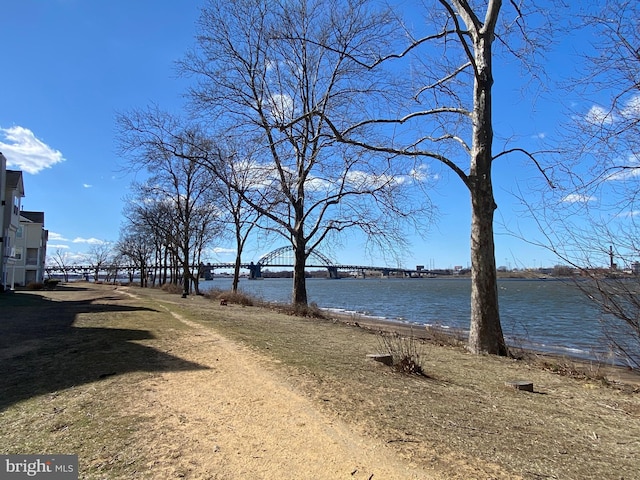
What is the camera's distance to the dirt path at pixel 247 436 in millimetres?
3752

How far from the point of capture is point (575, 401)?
672 cm

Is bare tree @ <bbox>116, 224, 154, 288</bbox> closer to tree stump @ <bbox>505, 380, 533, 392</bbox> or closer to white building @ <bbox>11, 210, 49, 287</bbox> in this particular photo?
white building @ <bbox>11, 210, 49, 287</bbox>

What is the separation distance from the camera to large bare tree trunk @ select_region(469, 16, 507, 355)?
10578 millimetres

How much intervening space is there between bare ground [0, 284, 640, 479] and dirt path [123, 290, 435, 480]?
0.06 feet

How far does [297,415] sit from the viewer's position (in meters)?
5.02

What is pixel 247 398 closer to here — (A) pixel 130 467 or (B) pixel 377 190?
(A) pixel 130 467

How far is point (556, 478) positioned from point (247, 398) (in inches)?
134

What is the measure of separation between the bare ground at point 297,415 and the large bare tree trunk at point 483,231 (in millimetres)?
1505

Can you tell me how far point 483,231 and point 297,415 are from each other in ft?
23.6

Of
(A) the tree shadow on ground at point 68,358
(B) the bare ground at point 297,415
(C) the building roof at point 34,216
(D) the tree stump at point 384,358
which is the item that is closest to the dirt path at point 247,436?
(B) the bare ground at point 297,415

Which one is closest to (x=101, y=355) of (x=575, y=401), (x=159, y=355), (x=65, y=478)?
(x=159, y=355)

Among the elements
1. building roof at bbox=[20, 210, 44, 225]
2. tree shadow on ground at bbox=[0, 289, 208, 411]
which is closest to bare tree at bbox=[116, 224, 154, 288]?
building roof at bbox=[20, 210, 44, 225]

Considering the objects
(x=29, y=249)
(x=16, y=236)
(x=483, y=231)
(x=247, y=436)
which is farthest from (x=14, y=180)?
(x=247, y=436)

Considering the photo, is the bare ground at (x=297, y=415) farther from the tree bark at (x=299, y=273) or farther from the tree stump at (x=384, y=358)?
the tree bark at (x=299, y=273)
